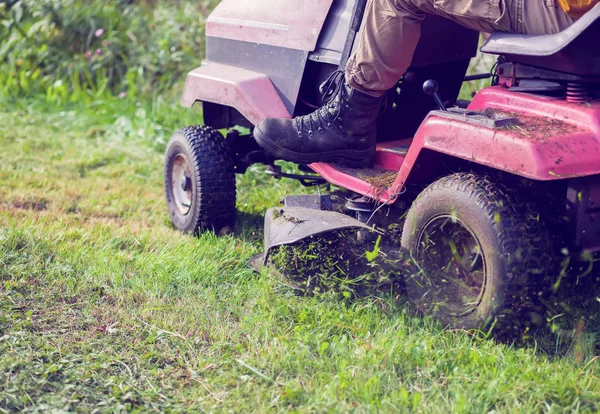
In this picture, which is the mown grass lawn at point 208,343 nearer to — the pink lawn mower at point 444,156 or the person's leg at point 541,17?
the pink lawn mower at point 444,156

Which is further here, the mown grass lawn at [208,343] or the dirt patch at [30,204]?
the dirt patch at [30,204]

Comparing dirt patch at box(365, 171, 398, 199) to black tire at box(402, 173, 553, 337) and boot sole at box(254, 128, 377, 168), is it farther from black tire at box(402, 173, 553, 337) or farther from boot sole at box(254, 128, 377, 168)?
black tire at box(402, 173, 553, 337)

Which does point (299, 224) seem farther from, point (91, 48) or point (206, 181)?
point (91, 48)

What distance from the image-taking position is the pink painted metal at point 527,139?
220cm

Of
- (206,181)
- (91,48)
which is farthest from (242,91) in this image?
(91,48)

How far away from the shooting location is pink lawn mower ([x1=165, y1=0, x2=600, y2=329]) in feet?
7.59

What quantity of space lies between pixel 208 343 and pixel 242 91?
1.25m

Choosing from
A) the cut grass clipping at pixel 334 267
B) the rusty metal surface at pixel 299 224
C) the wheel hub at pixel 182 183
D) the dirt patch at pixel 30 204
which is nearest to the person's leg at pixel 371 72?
the rusty metal surface at pixel 299 224

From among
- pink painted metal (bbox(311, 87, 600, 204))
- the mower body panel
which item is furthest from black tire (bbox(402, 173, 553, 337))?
the mower body panel

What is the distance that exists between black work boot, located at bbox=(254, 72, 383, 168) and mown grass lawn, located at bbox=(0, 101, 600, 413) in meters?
0.53

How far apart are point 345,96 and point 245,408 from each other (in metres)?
1.31

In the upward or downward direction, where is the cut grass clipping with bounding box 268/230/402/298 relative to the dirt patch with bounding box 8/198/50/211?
upward

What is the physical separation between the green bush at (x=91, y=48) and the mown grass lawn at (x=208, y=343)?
8.40 feet

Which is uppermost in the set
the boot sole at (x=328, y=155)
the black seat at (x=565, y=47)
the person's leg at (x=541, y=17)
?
the person's leg at (x=541, y=17)
